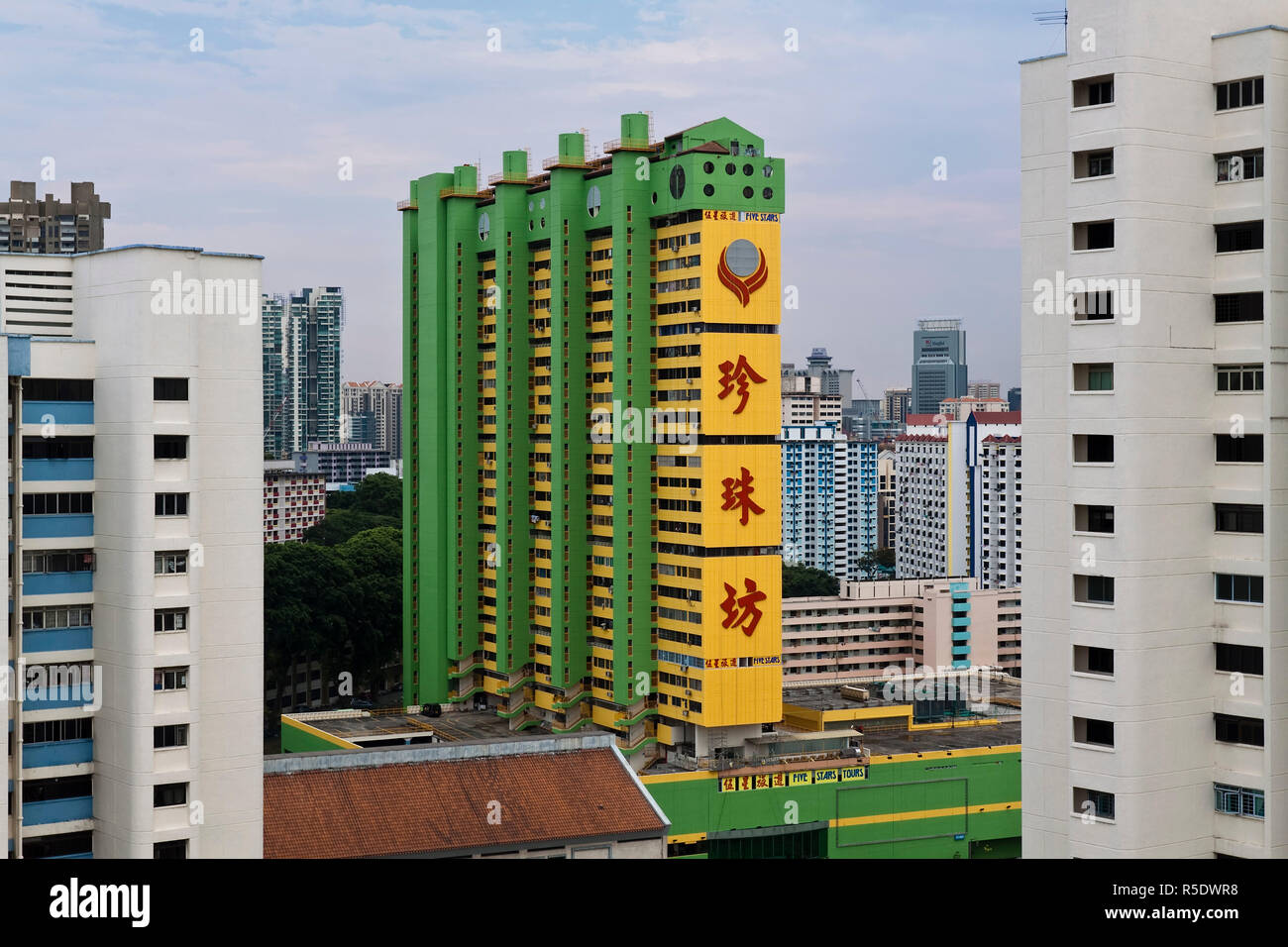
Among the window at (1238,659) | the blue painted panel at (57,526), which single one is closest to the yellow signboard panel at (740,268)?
the blue painted panel at (57,526)

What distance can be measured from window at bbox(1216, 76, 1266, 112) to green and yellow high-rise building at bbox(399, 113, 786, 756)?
36588mm

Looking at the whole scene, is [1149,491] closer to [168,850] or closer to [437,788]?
[168,850]

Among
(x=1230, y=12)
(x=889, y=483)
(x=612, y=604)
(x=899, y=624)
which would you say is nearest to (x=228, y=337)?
(x=1230, y=12)

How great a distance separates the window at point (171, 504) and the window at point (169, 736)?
165 inches

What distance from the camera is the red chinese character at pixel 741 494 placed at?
61250mm

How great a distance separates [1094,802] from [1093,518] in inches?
192

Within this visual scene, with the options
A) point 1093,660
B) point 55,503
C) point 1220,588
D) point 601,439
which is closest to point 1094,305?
point 1220,588

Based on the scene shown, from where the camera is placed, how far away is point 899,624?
94500mm

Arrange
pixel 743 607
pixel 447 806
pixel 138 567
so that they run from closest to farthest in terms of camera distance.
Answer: pixel 138 567 < pixel 447 806 < pixel 743 607

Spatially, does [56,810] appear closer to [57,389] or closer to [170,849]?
[170,849]

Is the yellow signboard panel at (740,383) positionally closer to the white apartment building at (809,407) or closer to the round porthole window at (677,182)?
the round porthole window at (677,182)

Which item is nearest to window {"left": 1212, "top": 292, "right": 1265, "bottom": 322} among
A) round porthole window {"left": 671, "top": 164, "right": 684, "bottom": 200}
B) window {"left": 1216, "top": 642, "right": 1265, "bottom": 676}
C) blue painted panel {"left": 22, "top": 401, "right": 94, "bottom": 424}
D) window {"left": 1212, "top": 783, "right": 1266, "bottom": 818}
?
window {"left": 1216, "top": 642, "right": 1265, "bottom": 676}

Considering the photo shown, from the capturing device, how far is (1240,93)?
83.5 feet
